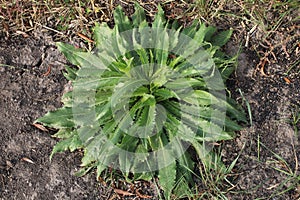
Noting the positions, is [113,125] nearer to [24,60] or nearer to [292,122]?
[24,60]

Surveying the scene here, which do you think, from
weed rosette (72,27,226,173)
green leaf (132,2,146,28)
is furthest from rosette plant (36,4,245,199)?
green leaf (132,2,146,28)

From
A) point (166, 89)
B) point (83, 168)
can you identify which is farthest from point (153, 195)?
point (166, 89)

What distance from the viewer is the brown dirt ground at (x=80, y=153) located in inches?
133

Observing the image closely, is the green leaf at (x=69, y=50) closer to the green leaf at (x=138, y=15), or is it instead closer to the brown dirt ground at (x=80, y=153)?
the brown dirt ground at (x=80, y=153)

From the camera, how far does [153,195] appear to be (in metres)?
3.38

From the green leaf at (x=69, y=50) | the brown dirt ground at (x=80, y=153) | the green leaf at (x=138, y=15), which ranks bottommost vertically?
the brown dirt ground at (x=80, y=153)

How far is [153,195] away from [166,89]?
2.53 ft

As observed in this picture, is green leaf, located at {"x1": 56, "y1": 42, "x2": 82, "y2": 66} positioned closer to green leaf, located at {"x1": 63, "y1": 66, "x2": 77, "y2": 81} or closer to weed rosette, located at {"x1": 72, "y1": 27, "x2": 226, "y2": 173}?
green leaf, located at {"x1": 63, "y1": 66, "x2": 77, "y2": 81}

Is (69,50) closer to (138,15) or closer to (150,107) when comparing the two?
(138,15)

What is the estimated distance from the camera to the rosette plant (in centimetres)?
322

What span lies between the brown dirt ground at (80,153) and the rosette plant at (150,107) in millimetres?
164

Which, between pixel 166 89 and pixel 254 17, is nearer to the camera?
pixel 166 89

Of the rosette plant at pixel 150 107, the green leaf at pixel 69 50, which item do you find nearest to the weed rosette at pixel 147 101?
the rosette plant at pixel 150 107

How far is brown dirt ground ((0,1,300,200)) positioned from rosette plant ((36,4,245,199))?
16 cm
